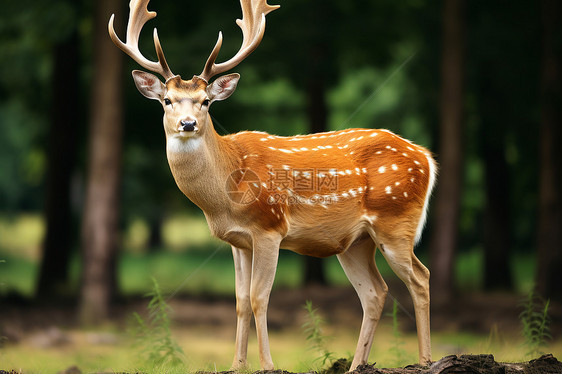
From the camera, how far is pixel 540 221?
486 inches

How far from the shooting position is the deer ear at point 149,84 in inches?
226

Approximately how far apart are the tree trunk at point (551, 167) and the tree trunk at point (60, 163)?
30.7ft

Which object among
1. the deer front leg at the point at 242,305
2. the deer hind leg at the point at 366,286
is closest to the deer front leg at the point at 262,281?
the deer front leg at the point at 242,305

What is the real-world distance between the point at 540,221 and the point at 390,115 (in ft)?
16.5

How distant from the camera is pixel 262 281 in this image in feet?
18.9

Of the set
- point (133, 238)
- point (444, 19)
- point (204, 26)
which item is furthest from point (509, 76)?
point (133, 238)

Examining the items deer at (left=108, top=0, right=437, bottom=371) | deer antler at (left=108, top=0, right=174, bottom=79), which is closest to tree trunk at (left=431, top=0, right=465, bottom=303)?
deer at (left=108, top=0, right=437, bottom=371)

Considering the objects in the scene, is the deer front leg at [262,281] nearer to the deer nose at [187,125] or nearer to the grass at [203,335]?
the grass at [203,335]

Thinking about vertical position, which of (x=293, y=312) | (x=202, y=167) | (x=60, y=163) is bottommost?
(x=293, y=312)

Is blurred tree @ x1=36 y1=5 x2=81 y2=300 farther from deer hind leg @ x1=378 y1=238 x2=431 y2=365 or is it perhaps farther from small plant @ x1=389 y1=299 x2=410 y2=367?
deer hind leg @ x1=378 y1=238 x2=431 y2=365

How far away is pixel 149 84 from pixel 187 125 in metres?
0.77

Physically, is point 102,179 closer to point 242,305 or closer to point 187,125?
point 242,305

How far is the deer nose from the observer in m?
5.25

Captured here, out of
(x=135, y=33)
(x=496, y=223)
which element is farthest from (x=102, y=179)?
(x=496, y=223)
